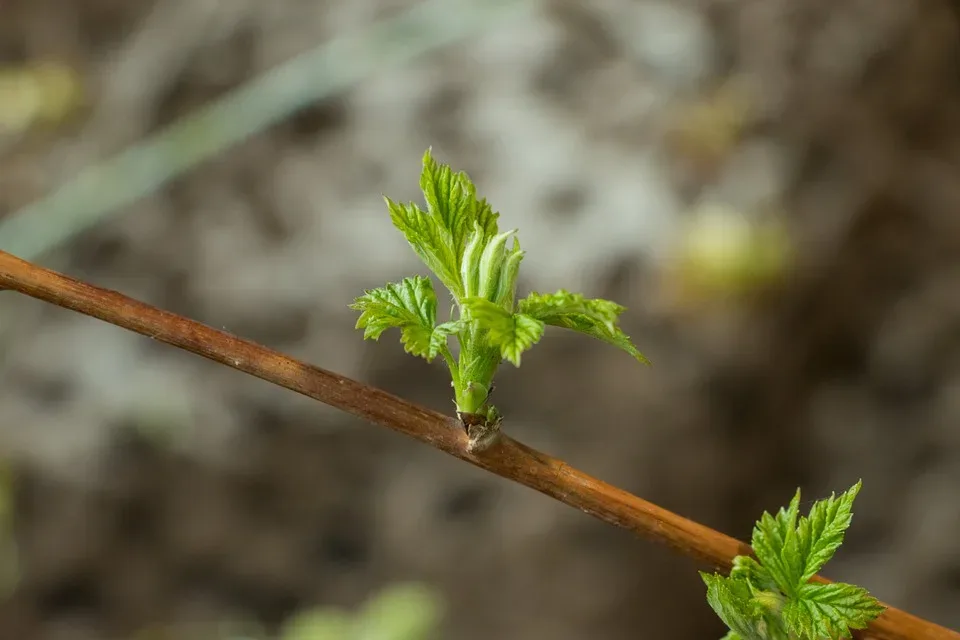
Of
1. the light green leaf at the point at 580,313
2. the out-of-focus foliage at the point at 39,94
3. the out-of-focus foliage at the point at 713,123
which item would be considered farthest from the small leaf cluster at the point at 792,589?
the out-of-focus foliage at the point at 39,94

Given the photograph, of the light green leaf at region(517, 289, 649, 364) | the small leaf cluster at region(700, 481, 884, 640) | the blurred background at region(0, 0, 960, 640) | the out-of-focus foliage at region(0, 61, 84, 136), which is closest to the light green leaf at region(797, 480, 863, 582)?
the small leaf cluster at region(700, 481, 884, 640)

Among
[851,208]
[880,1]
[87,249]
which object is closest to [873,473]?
[851,208]

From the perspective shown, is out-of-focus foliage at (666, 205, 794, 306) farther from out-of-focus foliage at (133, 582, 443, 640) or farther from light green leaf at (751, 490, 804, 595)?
light green leaf at (751, 490, 804, 595)

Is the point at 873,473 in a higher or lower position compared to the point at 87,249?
lower

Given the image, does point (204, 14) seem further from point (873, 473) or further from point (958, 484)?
point (958, 484)

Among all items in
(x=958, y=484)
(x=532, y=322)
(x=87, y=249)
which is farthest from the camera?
(x=87, y=249)

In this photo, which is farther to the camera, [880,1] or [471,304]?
[880,1]

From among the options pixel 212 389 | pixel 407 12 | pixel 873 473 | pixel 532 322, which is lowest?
pixel 532 322

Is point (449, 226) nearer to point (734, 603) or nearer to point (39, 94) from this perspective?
point (734, 603)

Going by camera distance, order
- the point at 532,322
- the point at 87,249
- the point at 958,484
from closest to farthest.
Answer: the point at 532,322, the point at 958,484, the point at 87,249
